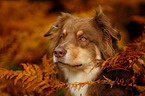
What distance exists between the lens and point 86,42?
9.21 ft

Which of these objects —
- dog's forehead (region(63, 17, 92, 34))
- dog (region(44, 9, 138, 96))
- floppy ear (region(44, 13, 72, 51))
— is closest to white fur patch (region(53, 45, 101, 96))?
dog (region(44, 9, 138, 96))

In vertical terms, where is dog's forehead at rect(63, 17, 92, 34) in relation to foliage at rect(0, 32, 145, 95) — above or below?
above

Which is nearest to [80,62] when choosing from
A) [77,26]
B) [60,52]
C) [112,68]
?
[60,52]

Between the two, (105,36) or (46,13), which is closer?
(105,36)

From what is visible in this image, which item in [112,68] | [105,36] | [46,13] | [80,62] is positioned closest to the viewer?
[112,68]

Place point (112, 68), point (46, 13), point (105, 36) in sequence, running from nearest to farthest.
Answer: point (112, 68)
point (105, 36)
point (46, 13)

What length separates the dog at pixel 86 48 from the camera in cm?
265

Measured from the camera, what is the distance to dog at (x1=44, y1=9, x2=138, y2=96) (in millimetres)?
2648

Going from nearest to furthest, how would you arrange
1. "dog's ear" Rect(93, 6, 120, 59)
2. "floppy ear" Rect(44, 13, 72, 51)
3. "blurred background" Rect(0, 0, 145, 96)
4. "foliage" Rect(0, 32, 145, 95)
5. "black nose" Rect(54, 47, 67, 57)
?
"foliage" Rect(0, 32, 145, 95) < "black nose" Rect(54, 47, 67, 57) < "dog's ear" Rect(93, 6, 120, 59) < "floppy ear" Rect(44, 13, 72, 51) < "blurred background" Rect(0, 0, 145, 96)

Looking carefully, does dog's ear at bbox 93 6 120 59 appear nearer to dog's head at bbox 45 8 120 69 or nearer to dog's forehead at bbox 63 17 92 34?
dog's head at bbox 45 8 120 69

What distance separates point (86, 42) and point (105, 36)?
312mm

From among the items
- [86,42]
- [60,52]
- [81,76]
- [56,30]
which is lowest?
[81,76]

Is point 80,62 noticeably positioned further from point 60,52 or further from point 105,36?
point 105,36

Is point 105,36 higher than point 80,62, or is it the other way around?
point 105,36
